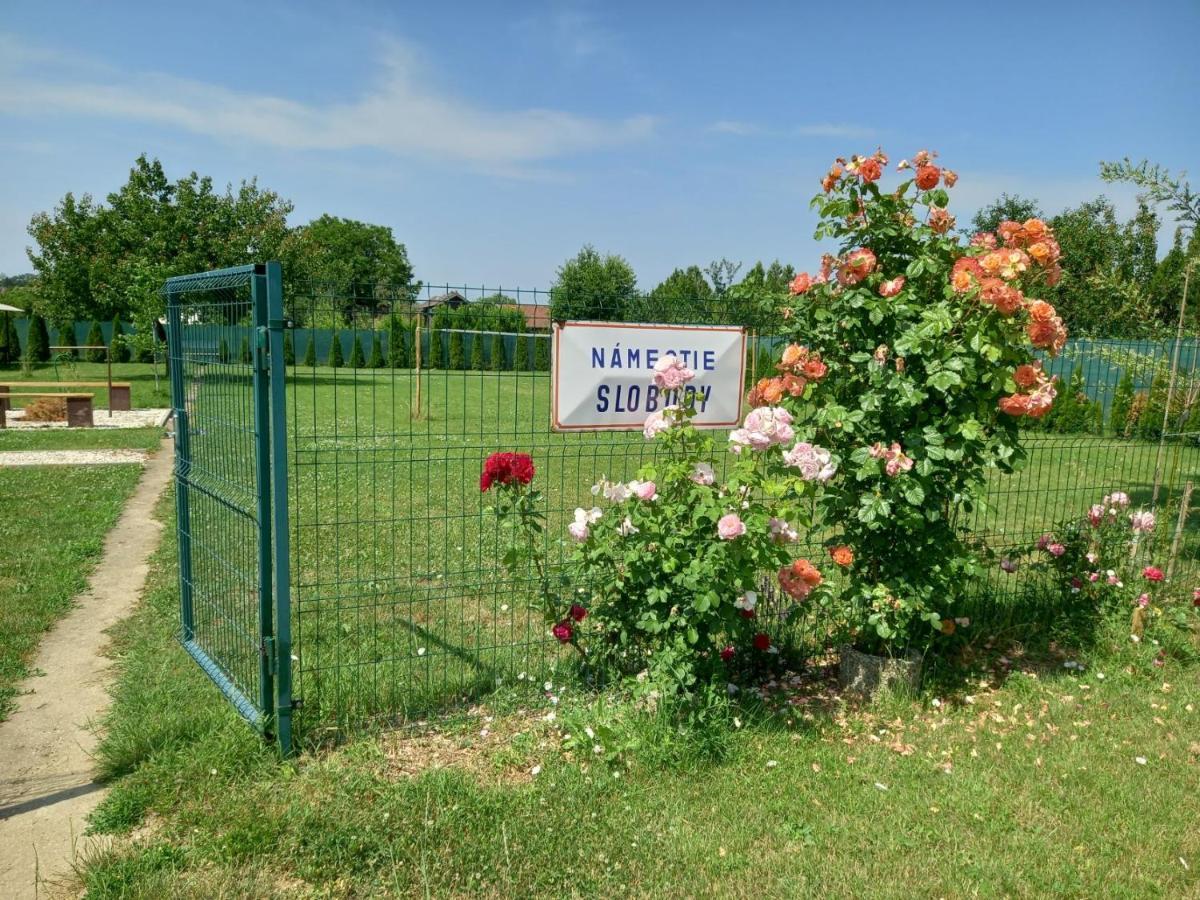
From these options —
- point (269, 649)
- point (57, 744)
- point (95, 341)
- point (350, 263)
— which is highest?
point (350, 263)

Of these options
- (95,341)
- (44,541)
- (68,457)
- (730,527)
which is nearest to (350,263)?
(95,341)

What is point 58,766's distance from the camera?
3.46m

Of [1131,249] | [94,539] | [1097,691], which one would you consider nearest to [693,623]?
[1097,691]

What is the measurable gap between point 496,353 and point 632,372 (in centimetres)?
64

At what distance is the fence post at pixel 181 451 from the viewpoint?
415 centimetres

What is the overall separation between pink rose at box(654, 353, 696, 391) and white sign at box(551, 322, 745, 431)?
12 cm

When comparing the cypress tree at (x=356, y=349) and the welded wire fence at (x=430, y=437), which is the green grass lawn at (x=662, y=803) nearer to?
the welded wire fence at (x=430, y=437)

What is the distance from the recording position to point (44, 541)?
6.70 m

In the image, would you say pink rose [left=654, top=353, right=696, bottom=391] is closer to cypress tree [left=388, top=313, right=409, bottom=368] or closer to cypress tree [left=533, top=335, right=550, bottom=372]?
cypress tree [left=533, top=335, right=550, bottom=372]

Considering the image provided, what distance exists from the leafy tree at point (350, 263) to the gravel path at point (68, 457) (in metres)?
3.19

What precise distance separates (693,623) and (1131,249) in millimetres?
28193

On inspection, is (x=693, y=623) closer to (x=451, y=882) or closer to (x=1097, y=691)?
(x=451, y=882)

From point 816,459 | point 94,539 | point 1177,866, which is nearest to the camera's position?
point 1177,866

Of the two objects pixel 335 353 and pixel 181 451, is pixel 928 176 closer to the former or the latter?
pixel 335 353
